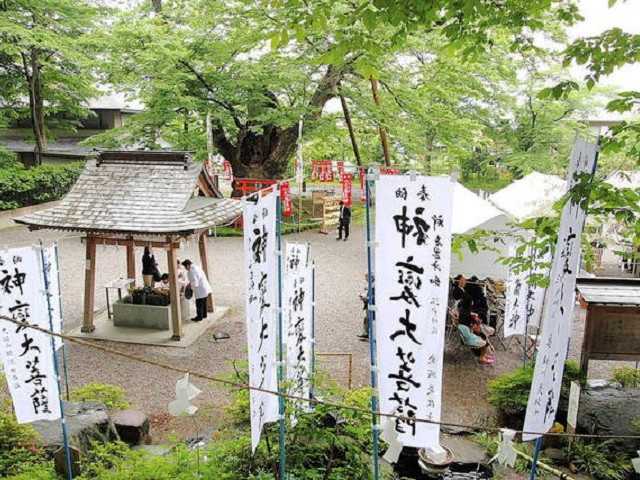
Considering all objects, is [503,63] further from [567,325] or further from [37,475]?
[37,475]

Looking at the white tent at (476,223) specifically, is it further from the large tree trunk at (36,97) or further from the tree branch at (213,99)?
the large tree trunk at (36,97)

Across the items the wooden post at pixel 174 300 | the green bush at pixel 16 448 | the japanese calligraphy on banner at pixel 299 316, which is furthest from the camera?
the wooden post at pixel 174 300

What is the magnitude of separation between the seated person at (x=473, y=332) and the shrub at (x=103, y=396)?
574 centimetres

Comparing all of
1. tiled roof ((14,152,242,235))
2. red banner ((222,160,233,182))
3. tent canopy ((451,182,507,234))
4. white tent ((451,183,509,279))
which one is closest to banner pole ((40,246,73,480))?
tiled roof ((14,152,242,235))

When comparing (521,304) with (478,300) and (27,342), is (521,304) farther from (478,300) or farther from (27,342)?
(27,342)

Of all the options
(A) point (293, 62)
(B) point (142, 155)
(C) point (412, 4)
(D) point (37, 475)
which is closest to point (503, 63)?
(A) point (293, 62)

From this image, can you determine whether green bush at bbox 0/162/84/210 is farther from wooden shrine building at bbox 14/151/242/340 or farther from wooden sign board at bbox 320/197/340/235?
wooden shrine building at bbox 14/151/242/340

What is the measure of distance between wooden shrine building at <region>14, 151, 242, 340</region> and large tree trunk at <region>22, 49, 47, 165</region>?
13482mm

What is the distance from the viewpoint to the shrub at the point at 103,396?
7.62 meters

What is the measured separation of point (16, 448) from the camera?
241 inches

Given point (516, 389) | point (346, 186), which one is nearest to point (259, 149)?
point (346, 186)

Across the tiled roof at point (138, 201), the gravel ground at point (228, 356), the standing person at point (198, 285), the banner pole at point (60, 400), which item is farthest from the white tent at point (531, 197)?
the banner pole at point (60, 400)

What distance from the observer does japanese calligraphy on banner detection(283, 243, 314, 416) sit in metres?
6.25

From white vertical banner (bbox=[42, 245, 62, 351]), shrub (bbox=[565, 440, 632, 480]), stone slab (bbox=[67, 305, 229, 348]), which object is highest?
white vertical banner (bbox=[42, 245, 62, 351])
